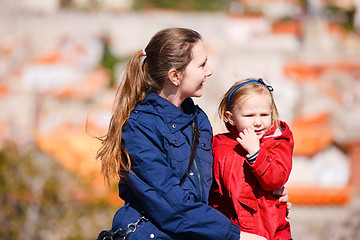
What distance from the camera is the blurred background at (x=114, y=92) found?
11.8 m

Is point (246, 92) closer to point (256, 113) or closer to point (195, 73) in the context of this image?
point (256, 113)

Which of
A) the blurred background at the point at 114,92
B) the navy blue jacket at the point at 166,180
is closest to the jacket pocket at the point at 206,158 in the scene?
the navy blue jacket at the point at 166,180

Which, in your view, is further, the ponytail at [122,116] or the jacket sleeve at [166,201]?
the ponytail at [122,116]

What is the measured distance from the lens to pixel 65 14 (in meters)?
38.9

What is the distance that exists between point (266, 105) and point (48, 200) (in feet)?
33.7

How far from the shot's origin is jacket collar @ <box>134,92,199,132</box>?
2543mm

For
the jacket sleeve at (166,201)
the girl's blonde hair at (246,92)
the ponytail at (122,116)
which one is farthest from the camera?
the girl's blonde hair at (246,92)

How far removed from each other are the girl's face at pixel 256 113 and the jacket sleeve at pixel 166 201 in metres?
0.41

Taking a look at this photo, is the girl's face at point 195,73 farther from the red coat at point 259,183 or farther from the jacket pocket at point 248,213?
the jacket pocket at point 248,213

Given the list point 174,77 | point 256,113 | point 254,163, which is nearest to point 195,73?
point 174,77

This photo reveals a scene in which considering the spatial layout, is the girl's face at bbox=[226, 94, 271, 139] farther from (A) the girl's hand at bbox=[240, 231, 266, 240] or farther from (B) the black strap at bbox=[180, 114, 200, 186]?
(A) the girl's hand at bbox=[240, 231, 266, 240]

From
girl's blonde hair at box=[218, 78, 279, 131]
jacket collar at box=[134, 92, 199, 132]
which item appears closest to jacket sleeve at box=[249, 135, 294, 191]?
girl's blonde hair at box=[218, 78, 279, 131]

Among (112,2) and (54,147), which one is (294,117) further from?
(112,2)

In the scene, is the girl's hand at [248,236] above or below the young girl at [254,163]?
below
